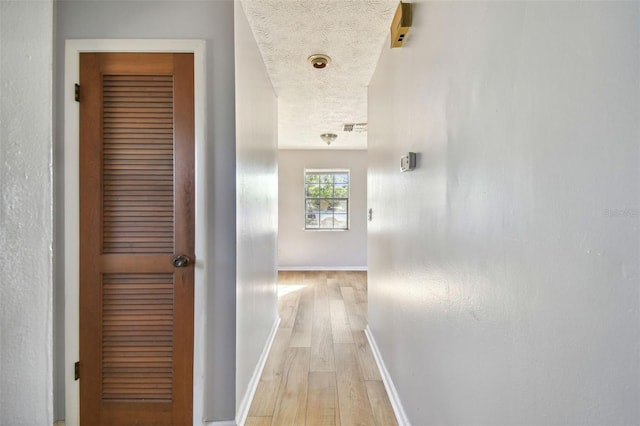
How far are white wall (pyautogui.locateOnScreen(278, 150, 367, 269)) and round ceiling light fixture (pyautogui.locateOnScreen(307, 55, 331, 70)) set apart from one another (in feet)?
10.9

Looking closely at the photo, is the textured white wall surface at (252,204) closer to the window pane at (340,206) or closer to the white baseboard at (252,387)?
the white baseboard at (252,387)

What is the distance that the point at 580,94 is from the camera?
503mm

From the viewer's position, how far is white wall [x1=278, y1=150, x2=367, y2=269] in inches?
222

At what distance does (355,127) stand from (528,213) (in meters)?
3.65

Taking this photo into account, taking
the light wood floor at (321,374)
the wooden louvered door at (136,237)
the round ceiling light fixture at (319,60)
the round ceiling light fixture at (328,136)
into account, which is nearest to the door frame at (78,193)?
the wooden louvered door at (136,237)

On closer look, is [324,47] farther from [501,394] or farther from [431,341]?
[501,394]

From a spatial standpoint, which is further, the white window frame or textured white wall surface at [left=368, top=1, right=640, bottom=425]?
the white window frame

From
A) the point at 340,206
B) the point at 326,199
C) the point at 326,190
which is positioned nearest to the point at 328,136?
the point at 326,190

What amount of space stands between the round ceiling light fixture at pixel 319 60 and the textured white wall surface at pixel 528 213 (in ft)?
3.38

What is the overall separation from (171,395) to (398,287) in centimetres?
136

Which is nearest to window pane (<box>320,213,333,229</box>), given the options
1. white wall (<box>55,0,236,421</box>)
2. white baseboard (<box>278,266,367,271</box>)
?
white baseboard (<box>278,266,367,271</box>)

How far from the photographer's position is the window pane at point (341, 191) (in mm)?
5711

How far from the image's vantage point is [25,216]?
433mm

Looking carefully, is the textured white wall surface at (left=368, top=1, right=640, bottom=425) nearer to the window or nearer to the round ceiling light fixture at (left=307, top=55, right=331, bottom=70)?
the round ceiling light fixture at (left=307, top=55, right=331, bottom=70)
